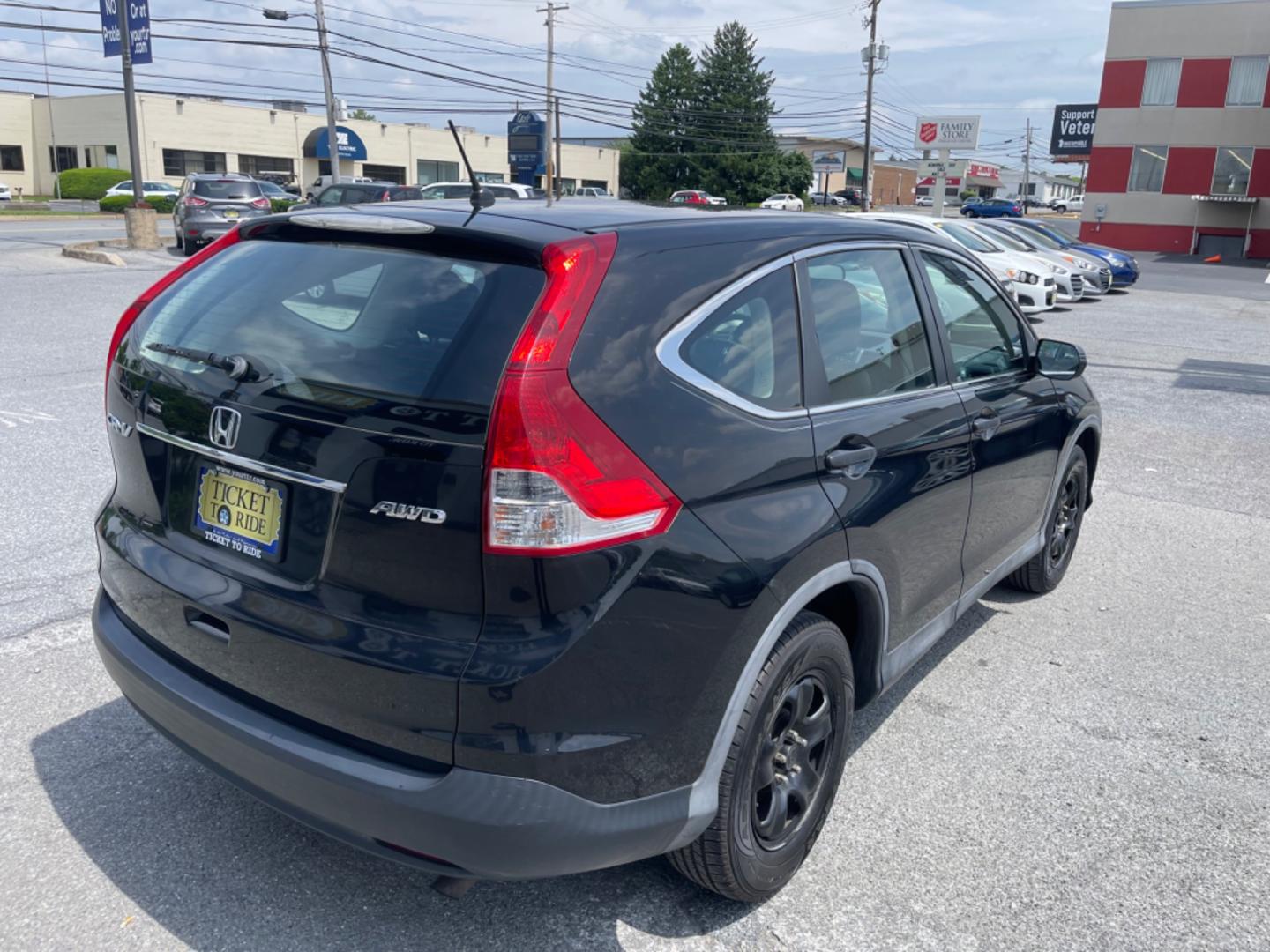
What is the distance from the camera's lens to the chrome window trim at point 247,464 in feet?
7.77

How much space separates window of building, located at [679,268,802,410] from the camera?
2.59 metres

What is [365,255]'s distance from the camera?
8.88 feet

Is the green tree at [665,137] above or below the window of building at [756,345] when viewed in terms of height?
above

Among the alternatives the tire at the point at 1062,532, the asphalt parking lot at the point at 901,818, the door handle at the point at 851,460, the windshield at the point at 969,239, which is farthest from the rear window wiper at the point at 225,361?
the windshield at the point at 969,239

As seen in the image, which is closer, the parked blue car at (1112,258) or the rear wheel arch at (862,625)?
the rear wheel arch at (862,625)

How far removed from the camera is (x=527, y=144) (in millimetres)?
57094

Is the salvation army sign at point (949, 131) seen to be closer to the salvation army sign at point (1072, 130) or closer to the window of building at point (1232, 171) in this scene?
the window of building at point (1232, 171)

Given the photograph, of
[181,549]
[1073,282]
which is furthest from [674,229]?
[1073,282]

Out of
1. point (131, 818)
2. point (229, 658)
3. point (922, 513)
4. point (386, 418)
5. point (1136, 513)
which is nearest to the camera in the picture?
point (386, 418)

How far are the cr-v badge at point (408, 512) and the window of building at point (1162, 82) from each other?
1850 inches

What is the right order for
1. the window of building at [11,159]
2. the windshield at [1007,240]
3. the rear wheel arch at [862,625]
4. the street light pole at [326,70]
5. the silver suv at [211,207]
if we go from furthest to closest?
the window of building at [11,159]
the street light pole at [326,70]
the silver suv at [211,207]
the windshield at [1007,240]
the rear wheel arch at [862,625]

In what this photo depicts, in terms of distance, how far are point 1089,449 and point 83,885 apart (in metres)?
4.57

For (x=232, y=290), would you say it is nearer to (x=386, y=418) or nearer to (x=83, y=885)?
(x=386, y=418)

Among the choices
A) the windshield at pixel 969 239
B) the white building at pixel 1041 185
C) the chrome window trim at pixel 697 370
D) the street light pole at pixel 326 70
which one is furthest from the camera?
the white building at pixel 1041 185
